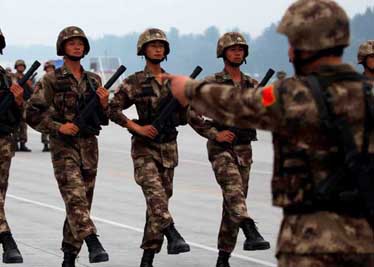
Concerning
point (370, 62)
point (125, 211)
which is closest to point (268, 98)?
point (370, 62)

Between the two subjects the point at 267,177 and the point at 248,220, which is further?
the point at 267,177

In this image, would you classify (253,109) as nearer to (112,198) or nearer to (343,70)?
(343,70)

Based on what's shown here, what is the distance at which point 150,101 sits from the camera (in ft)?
39.0

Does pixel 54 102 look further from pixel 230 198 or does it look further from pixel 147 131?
pixel 230 198

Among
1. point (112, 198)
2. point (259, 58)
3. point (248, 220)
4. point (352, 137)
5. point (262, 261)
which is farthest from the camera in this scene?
point (259, 58)

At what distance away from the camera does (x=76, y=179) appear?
11375mm

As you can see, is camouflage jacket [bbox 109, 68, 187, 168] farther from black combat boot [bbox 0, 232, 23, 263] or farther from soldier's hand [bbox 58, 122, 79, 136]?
black combat boot [bbox 0, 232, 23, 263]

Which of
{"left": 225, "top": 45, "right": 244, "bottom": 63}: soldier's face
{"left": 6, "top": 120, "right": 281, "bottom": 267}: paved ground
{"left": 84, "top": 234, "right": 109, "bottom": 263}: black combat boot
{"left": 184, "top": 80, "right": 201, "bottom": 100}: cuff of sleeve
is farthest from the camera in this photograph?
{"left": 6, "top": 120, "right": 281, "bottom": 267}: paved ground

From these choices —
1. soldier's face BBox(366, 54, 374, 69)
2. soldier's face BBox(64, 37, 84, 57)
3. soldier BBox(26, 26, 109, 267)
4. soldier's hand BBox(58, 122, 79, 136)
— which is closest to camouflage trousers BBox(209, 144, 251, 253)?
soldier BBox(26, 26, 109, 267)

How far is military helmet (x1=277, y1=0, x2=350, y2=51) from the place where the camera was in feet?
20.5

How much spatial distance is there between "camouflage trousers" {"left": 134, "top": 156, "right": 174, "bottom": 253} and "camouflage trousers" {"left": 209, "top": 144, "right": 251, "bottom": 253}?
47cm

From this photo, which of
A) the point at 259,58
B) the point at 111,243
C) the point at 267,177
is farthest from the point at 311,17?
the point at 259,58

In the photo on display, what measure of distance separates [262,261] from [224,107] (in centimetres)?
643

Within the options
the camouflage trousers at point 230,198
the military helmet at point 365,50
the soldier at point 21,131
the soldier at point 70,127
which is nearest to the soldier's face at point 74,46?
the soldier at point 70,127
